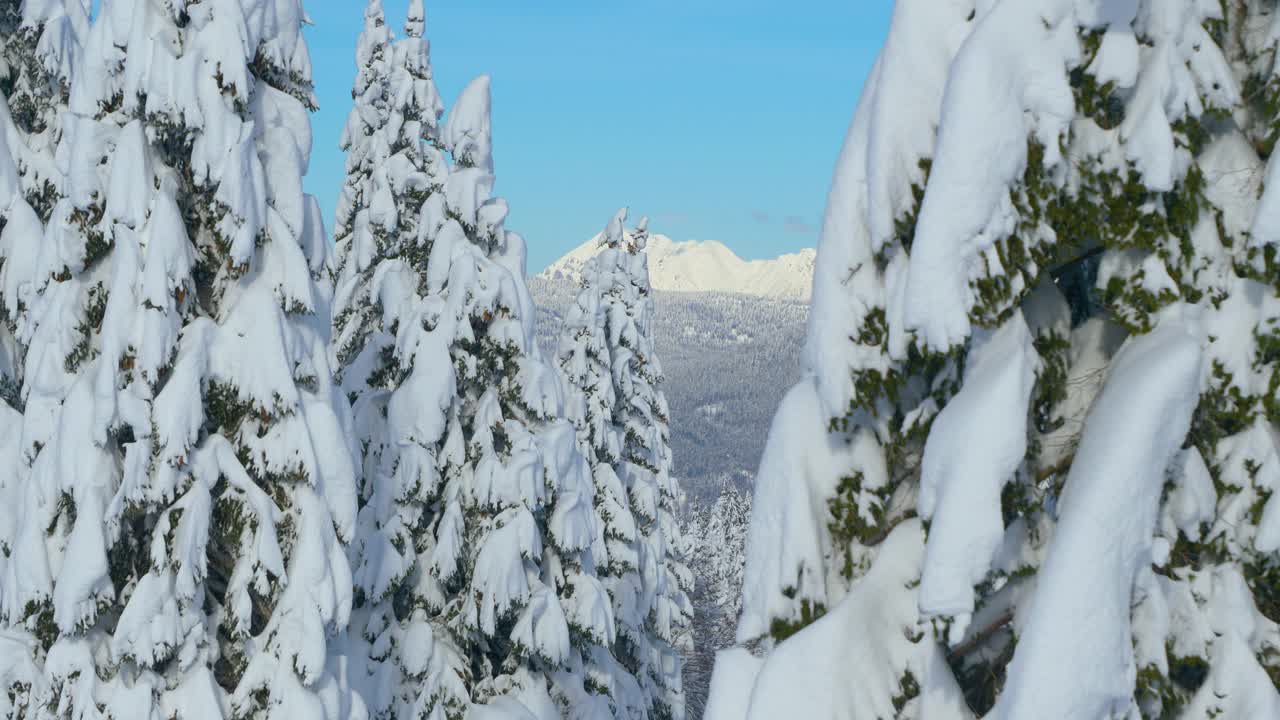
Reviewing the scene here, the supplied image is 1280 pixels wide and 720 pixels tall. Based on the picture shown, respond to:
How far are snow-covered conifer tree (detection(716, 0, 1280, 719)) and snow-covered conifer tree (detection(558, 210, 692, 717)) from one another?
19114 millimetres

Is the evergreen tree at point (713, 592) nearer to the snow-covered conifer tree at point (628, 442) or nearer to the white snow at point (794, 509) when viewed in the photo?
the snow-covered conifer tree at point (628, 442)

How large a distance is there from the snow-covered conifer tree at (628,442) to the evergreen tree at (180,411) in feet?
47.4

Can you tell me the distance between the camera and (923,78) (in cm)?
579

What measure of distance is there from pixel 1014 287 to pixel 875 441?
1.51 metres

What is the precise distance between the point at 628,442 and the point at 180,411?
21.0 meters

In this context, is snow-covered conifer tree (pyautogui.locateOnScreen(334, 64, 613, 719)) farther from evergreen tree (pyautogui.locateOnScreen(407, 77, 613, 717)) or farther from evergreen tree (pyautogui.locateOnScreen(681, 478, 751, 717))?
evergreen tree (pyautogui.locateOnScreen(681, 478, 751, 717))

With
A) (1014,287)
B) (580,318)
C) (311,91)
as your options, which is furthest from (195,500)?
(580,318)

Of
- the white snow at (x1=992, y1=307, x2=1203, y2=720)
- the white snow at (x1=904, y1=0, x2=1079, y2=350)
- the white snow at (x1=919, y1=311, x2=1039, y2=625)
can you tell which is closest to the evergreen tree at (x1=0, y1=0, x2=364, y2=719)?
the white snow at (x1=919, y1=311, x2=1039, y2=625)

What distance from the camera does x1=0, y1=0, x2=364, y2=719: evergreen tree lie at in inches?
385

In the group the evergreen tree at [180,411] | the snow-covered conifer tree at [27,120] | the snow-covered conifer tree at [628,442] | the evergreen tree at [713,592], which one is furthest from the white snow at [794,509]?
the evergreen tree at [713,592]

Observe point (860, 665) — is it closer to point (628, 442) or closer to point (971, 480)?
point (971, 480)

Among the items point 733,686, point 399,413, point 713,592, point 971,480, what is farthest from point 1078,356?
point 713,592

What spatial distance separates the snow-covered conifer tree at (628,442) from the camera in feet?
86.5

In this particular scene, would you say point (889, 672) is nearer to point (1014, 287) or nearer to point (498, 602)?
point (1014, 287)
